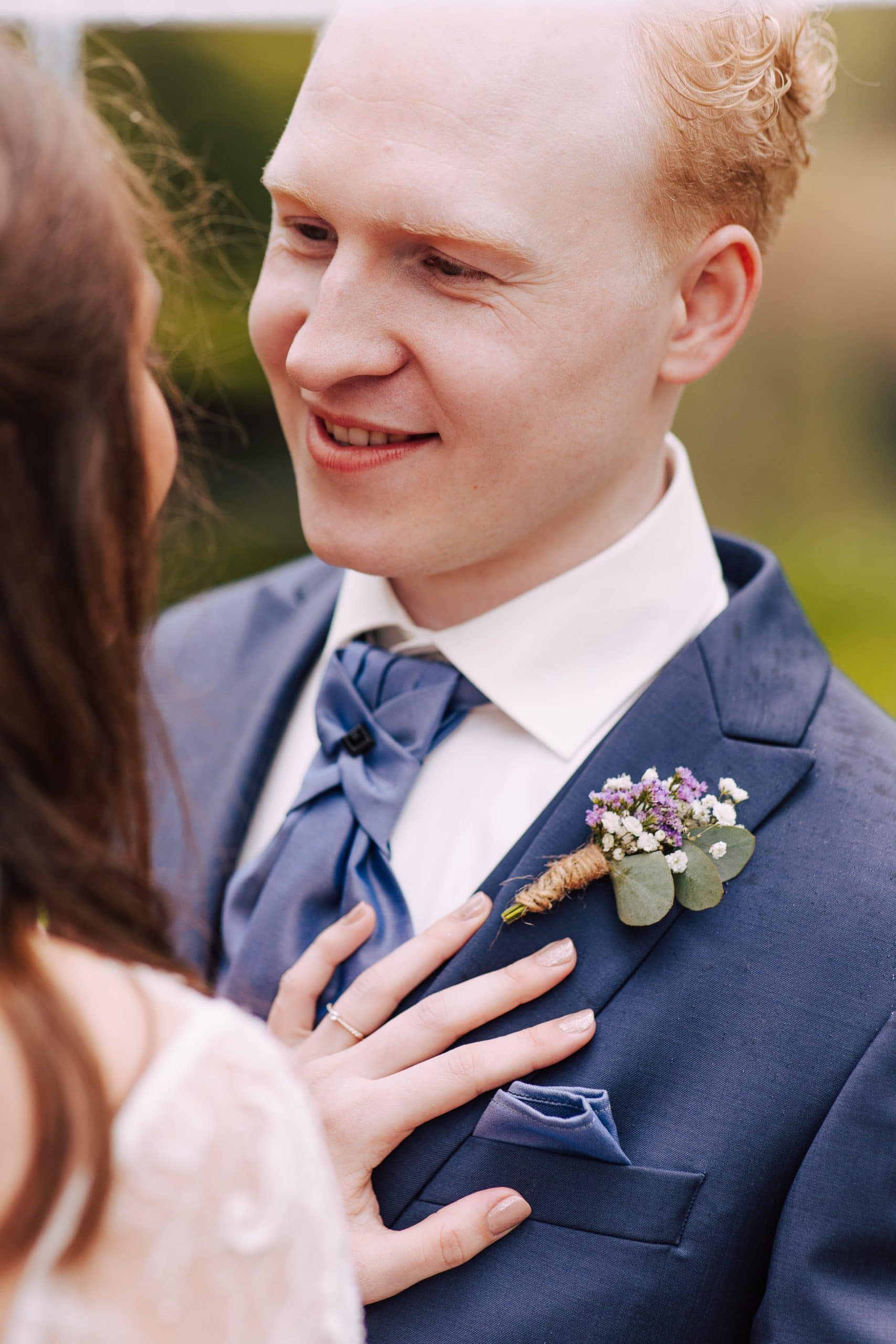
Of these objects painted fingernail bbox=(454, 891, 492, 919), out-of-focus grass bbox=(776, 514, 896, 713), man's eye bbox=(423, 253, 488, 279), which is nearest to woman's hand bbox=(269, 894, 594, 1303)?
painted fingernail bbox=(454, 891, 492, 919)

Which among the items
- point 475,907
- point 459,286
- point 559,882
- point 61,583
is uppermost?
point 459,286

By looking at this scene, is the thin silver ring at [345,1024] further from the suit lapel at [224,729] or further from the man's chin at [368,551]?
the man's chin at [368,551]

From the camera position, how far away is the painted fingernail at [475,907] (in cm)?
181

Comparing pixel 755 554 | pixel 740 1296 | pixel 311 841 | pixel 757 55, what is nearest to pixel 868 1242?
pixel 740 1296

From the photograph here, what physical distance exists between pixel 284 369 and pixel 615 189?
62cm

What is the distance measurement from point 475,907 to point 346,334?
34.8 inches

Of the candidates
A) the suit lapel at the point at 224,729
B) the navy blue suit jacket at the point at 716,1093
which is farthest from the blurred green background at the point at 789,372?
the navy blue suit jacket at the point at 716,1093

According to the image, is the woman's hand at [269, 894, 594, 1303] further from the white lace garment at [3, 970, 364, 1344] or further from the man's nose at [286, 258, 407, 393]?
the man's nose at [286, 258, 407, 393]

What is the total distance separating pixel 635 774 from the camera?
74.1 inches

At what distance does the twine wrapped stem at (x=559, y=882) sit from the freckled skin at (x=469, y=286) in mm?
529

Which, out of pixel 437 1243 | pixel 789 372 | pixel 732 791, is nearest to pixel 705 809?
pixel 732 791

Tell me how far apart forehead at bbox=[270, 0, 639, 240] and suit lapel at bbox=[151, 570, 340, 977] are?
985 mm

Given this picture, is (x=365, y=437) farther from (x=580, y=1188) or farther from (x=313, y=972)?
(x=580, y=1188)

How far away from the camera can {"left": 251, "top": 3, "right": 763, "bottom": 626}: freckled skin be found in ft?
5.68
